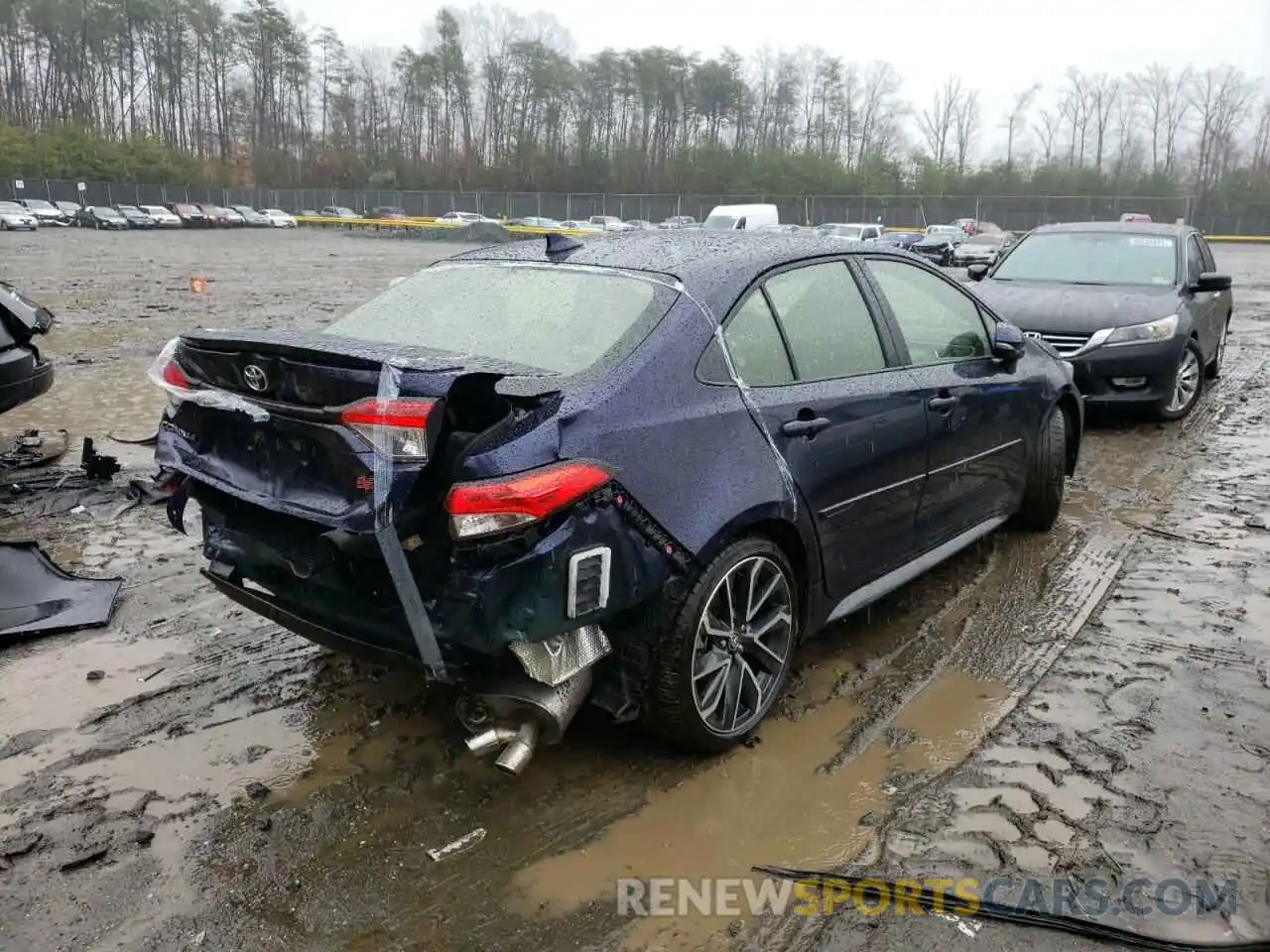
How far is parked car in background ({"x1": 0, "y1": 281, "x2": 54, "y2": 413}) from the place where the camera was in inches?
234

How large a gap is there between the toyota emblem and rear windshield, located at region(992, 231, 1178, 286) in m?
7.82

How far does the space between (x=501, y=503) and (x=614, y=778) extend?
3.75 ft

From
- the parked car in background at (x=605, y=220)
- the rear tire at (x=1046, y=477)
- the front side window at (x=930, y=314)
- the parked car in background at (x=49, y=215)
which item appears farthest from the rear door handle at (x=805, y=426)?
the parked car in background at (x=49, y=215)

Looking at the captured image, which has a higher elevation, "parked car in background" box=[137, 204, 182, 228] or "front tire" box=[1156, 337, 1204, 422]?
"parked car in background" box=[137, 204, 182, 228]

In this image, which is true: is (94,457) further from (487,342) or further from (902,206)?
(902,206)

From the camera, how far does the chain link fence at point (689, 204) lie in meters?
59.4

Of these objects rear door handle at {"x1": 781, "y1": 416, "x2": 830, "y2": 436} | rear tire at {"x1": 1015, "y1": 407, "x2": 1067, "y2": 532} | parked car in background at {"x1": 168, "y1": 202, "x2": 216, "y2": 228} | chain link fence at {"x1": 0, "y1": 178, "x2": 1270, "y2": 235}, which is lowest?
rear tire at {"x1": 1015, "y1": 407, "x2": 1067, "y2": 532}

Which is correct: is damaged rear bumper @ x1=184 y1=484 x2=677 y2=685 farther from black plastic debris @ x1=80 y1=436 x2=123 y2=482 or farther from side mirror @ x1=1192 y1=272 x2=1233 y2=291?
side mirror @ x1=1192 y1=272 x2=1233 y2=291

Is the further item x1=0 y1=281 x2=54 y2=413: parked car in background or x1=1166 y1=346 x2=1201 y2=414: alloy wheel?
→ x1=1166 y1=346 x2=1201 y2=414: alloy wheel

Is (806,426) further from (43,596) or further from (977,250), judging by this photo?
(977,250)

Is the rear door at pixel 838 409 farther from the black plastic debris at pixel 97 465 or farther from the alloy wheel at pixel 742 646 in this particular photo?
the black plastic debris at pixel 97 465

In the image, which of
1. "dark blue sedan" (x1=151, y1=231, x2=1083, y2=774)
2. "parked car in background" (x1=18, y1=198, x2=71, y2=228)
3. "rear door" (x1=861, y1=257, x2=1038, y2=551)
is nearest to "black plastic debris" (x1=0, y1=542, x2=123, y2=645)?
"dark blue sedan" (x1=151, y1=231, x2=1083, y2=774)

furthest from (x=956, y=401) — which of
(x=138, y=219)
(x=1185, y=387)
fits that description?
(x=138, y=219)

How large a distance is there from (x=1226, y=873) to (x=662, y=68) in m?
97.0
